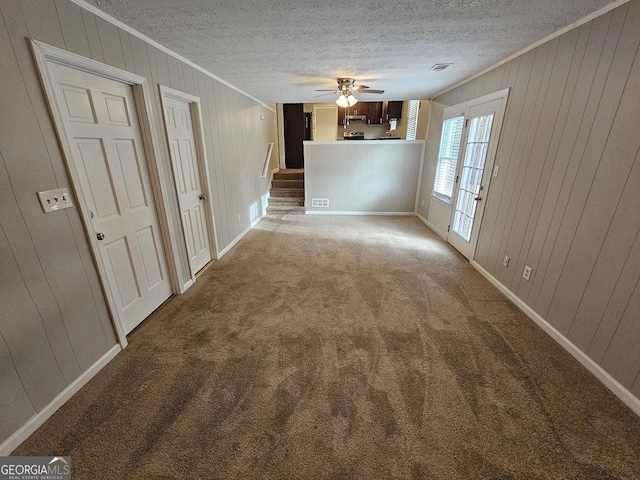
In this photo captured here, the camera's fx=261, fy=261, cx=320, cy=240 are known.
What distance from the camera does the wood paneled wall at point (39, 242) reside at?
4.26 ft

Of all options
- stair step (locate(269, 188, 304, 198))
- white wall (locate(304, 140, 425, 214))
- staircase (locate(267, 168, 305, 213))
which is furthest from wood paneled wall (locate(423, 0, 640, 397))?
stair step (locate(269, 188, 304, 198))

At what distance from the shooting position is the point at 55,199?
4.93ft

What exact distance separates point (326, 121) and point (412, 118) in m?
2.53

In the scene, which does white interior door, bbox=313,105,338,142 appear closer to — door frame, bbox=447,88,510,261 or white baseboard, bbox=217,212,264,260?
white baseboard, bbox=217,212,264,260

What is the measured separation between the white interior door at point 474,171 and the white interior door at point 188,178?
343cm

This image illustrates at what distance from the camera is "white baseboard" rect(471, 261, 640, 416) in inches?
60.7

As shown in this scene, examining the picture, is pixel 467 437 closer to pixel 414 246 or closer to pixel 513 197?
pixel 513 197

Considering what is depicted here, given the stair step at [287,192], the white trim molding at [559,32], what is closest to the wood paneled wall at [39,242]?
the white trim molding at [559,32]

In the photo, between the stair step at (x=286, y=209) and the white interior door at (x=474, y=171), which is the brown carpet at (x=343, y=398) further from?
the stair step at (x=286, y=209)

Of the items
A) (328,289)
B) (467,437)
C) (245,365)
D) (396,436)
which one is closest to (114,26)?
(245,365)

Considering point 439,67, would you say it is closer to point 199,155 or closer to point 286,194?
point 199,155

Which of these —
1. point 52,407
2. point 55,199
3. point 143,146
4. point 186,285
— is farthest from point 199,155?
point 52,407

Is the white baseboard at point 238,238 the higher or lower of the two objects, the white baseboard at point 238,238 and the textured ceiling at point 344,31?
the lower

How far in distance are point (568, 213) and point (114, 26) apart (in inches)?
143
